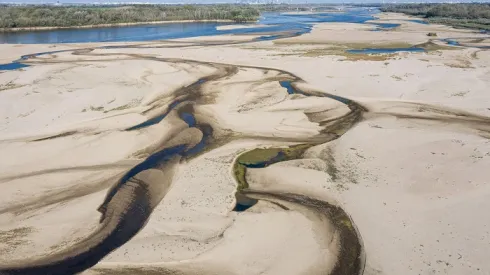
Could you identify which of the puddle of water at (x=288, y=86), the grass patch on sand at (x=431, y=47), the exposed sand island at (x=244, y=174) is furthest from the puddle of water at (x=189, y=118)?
the grass patch on sand at (x=431, y=47)

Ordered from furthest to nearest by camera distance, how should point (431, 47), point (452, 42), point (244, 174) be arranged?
point (452, 42) < point (431, 47) < point (244, 174)

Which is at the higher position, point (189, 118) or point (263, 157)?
point (189, 118)

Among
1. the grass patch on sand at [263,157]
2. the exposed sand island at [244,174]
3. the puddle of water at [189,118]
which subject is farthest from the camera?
the puddle of water at [189,118]

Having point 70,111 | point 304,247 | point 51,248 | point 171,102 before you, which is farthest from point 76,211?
point 171,102

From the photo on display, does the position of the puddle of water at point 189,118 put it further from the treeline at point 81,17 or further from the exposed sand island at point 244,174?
the treeline at point 81,17

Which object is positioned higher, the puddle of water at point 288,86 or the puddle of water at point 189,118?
the puddle of water at point 288,86

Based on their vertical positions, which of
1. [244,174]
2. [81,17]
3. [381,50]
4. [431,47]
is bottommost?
[244,174]

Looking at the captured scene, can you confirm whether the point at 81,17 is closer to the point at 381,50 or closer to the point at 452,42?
the point at 381,50

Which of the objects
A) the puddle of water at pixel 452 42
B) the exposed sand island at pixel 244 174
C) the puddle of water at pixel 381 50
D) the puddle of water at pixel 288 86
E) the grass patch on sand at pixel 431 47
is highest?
the puddle of water at pixel 452 42

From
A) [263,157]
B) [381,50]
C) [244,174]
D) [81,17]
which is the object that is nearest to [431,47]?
Answer: [381,50]

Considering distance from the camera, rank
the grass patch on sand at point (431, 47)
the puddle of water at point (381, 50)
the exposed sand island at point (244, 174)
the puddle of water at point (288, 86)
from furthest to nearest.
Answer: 1. the grass patch on sand at point (431, 47)
2. the puddle of water at point (381, 50)
3. the puddle of water at point (288, 86)
4. the exposed sand island at point (244, 174)

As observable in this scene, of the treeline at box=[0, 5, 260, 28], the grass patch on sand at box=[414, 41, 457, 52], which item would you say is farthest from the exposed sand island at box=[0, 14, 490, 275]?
the treeline at box=[0, 5, 260, 28]
